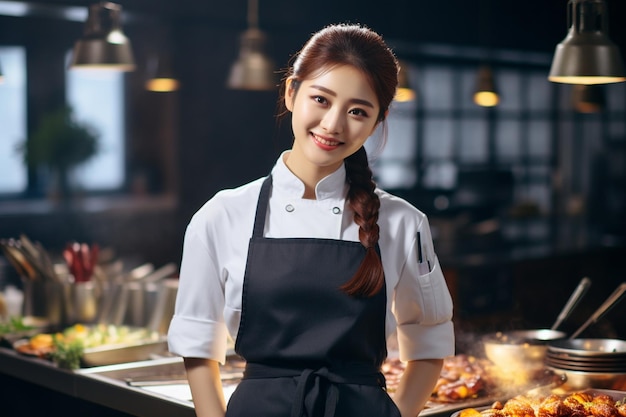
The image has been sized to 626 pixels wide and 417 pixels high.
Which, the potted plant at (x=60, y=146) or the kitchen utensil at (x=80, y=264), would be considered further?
the potted plant at (x=60, y=146)

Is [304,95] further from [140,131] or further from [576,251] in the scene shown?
[140,131]

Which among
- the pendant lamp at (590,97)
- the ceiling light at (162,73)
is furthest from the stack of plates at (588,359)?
the ceiling light at (162,73)

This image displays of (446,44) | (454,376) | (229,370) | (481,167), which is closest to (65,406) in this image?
(229,370)

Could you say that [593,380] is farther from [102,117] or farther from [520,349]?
[102,117]

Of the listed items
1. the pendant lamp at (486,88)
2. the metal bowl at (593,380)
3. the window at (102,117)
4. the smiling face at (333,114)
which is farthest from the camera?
the window at (102,117)

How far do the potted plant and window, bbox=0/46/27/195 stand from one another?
0.15 metres

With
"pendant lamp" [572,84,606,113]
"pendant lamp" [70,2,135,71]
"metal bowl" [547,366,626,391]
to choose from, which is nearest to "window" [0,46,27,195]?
"pendant lamp" [572,84,606,113]

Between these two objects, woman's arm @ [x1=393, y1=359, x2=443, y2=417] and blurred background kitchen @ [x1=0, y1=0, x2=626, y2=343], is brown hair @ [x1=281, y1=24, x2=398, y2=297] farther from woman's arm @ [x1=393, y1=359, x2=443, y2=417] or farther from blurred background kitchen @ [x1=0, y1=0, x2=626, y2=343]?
blurred background kitchen @ [x1=0, y1=0, x2=626, y2=343]

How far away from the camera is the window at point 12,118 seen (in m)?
8.50

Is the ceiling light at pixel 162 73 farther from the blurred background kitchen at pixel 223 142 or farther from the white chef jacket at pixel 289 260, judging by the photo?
the white chef jacket at pixel 289 260

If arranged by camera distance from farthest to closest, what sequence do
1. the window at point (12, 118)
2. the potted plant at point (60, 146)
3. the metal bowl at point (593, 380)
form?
the window at point (12, 118) < the potted plant at point (60, 146) < the metal bowl at point (593, 380)

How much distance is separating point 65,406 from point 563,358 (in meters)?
1.79

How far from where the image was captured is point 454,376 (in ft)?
8.89

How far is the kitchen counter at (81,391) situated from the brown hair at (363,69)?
2.61 feet
